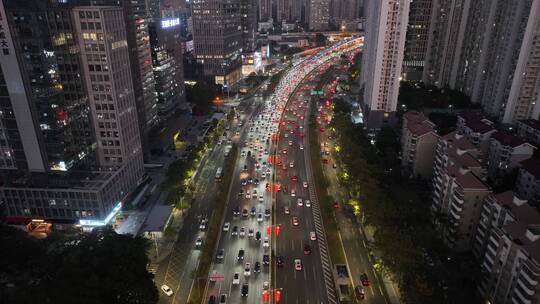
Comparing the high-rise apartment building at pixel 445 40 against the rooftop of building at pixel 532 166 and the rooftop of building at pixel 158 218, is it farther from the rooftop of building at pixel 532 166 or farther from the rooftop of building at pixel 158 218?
the rooftop of building at pixel 158 218

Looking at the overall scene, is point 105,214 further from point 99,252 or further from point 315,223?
point 315,223

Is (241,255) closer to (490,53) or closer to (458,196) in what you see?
(458,196)

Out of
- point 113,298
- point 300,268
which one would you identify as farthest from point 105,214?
point 300,268

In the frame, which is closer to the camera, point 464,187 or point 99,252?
point 99,252

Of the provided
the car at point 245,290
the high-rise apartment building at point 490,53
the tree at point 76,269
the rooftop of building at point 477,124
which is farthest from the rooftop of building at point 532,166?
the tree at point 76,269

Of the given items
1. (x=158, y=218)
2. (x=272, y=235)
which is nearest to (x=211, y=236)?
(x=158, y=218)

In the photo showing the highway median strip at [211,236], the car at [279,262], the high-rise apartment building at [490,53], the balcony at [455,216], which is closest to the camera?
the highway median strip at [211,236]
